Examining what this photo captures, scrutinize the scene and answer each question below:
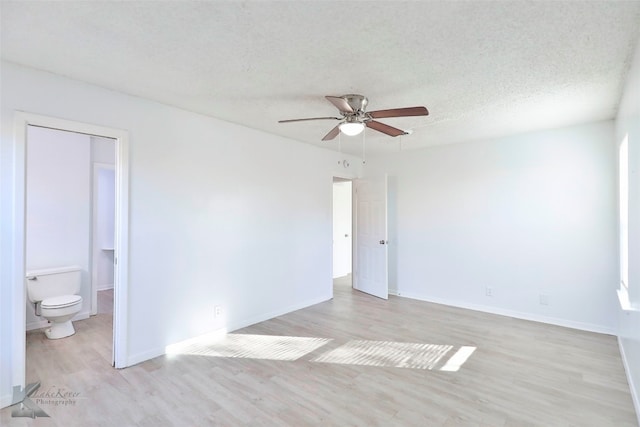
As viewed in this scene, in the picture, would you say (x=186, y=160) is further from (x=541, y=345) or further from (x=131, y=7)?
(x=541, y=345)

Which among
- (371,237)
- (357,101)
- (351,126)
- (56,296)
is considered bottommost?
(56,296)

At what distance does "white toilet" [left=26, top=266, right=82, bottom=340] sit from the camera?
3342 millimetres

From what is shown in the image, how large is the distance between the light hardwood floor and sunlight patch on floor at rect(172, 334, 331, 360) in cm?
10

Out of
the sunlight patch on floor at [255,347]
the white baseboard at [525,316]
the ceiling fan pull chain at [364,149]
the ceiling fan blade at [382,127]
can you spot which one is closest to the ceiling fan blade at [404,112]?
the ceiling fan blade at [382,127]

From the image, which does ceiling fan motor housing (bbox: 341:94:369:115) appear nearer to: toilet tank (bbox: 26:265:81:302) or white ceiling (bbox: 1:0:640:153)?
white ceiling (bbox: 1:0:640:153)

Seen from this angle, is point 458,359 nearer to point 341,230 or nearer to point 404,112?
point 404,112

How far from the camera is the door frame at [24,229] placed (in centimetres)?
228

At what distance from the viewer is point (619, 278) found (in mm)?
3398

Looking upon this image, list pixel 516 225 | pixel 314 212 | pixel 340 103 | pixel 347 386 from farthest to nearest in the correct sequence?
1. pixel 314 212
2. pixel 516 225
3. pixel 347 386
4. pixel 340 103

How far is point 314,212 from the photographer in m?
4.86

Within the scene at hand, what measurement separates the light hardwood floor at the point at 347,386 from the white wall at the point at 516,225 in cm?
61

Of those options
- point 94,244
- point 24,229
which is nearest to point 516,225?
point 24,229

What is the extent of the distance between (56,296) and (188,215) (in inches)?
78.4

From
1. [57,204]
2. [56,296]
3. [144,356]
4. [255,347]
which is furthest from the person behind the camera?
[57,204]
